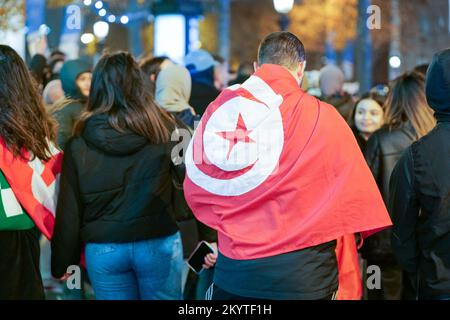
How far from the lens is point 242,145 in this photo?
414 centimetres

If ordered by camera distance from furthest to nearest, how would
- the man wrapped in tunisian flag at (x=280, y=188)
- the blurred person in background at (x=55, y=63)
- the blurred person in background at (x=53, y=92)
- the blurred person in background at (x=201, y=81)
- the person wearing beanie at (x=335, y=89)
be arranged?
1. the blurred person in background at (x=55, y=63)
2. the person wearing beanie at (x=335, y=89)
3. the blurred person in background at (x=53, y=92)
4. the blurred person in background at (x=201, y=81)
5. the man wrapped in tunisian flag at (x=280, y=188)

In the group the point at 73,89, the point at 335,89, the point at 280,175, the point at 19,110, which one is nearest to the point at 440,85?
the point at 280,175

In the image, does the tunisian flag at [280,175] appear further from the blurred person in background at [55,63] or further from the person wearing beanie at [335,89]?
the blurred person in background at [55,63]

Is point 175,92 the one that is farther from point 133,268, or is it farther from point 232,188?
point 232,188

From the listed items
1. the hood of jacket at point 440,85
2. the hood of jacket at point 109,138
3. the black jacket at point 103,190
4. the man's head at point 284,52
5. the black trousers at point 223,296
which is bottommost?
the black trousers at point 223,296

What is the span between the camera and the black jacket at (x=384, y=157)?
6.27 meters

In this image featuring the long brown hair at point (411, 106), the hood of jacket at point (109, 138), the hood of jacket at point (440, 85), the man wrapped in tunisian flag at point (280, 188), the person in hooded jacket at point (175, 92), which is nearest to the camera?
the man wrapped in tunisian flag at point (280, 188)

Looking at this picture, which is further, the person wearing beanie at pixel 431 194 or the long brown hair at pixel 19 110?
the long brown hair at pixel 19 110

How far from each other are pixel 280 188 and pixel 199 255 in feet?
5.79

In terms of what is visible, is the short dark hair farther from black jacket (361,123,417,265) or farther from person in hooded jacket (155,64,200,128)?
person in hooded jacket (155,64,200,128)

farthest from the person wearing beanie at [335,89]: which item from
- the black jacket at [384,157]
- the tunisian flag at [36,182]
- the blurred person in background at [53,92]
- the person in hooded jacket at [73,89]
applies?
the tunisian flag at [36,182]
